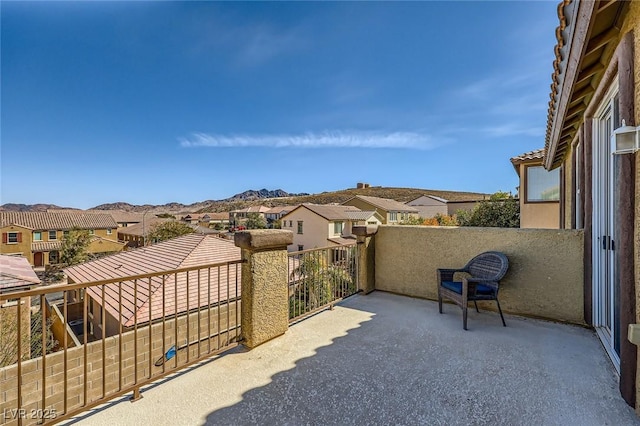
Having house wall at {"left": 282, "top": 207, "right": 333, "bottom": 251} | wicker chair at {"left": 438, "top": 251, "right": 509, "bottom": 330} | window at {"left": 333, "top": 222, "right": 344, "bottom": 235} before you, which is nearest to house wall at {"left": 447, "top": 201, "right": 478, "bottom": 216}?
window at {"left": 333, "top": 222, "right": 344, "bottom": 235}

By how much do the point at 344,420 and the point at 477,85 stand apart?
9519mm

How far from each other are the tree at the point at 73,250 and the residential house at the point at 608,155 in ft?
109

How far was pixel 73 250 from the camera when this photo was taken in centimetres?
2583

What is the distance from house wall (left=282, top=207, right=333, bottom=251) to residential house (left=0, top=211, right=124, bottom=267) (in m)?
20.5

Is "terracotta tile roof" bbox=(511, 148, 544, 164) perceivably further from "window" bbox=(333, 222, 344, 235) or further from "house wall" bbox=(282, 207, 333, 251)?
"window" bbox=(333, 222, 344, 235)

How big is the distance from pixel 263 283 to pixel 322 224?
77.7 feet

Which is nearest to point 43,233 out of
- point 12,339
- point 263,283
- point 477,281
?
point 12,339

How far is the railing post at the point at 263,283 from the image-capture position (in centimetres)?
287

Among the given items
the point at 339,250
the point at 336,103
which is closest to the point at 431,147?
the point at 336,103

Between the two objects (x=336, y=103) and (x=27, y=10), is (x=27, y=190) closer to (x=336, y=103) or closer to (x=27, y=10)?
(x=27, y=10)

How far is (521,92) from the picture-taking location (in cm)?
697

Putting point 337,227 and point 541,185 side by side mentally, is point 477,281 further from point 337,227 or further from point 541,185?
point 337,227

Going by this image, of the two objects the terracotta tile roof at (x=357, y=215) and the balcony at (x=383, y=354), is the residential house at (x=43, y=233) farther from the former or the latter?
the balcony at (x=383, y=354)

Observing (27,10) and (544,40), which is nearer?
(544,40)
